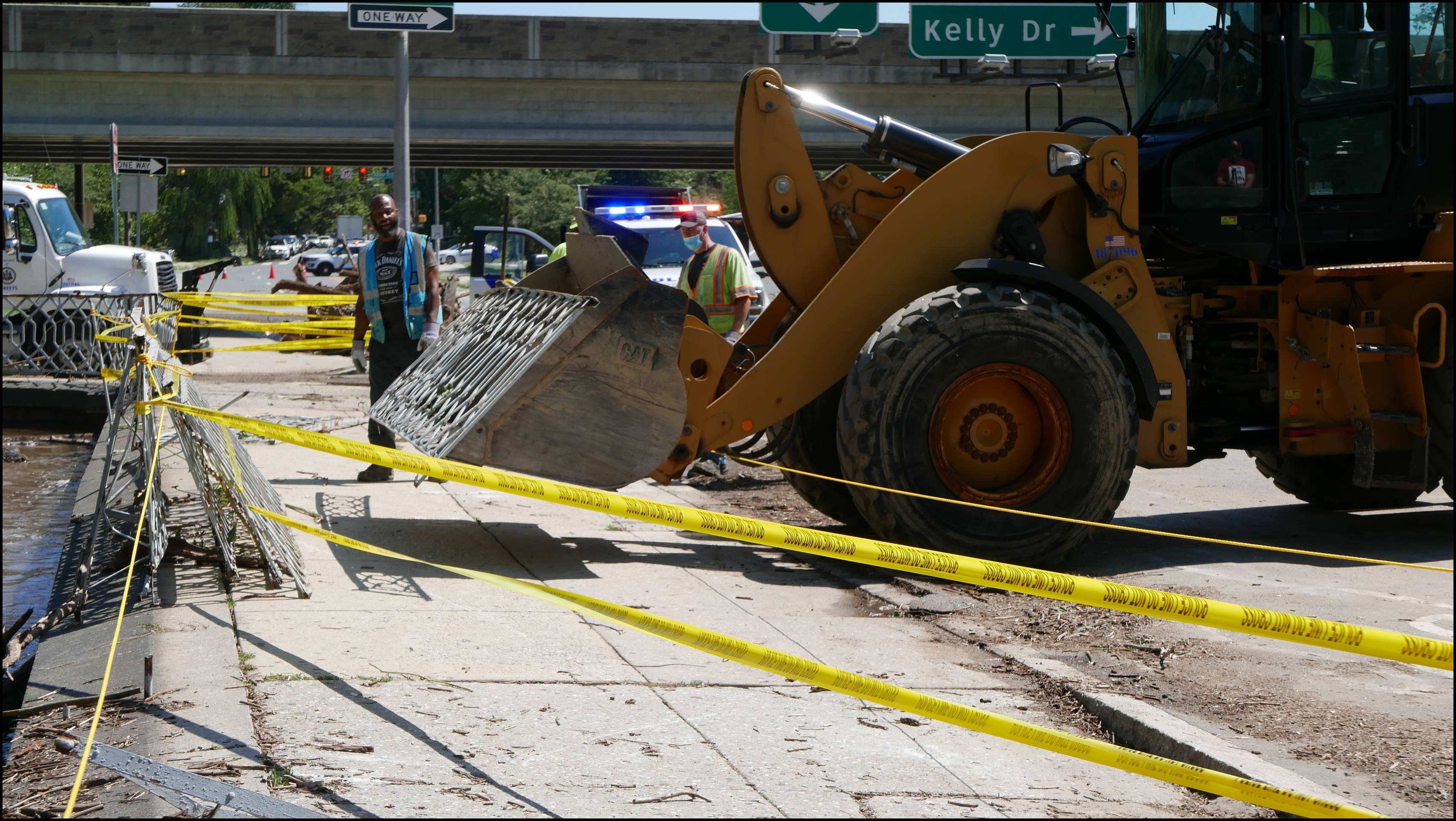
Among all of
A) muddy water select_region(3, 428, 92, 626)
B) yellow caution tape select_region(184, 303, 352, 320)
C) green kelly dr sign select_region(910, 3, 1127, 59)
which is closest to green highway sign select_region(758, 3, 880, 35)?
green kelly dr sign select_region(910, 3, 1127, 59)

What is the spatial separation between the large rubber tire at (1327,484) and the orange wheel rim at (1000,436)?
2.24 m

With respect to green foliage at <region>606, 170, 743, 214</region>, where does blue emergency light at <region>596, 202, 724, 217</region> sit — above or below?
below

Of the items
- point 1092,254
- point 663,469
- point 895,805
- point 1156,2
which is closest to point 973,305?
point 1092,254

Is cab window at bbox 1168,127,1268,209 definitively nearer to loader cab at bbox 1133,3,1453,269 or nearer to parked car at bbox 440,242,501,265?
loader cab at bbox 1133,3,1453,269

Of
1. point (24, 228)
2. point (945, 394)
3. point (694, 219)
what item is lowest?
point (945, 394)

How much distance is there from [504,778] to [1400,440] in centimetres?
601

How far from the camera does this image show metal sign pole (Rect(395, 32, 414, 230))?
48.4 feet

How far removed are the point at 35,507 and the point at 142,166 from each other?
1221 centimetres

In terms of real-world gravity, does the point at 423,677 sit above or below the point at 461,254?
below

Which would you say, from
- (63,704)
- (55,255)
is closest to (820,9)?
(55,255)

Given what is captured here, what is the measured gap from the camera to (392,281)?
8.85m

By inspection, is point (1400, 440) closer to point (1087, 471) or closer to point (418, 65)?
point (1087, 471)

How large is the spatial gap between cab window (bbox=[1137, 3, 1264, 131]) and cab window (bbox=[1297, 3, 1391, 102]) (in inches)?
9.5

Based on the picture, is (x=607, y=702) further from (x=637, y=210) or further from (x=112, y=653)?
(x=637, y=210)
